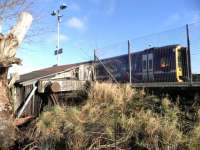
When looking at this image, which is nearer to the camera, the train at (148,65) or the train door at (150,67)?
the train at (148,65)

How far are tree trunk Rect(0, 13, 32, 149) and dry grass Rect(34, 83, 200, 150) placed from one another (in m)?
0.86

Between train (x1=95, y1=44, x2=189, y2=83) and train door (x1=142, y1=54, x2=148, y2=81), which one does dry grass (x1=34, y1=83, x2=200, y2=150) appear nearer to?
train (x1=95, y1=44, x2=189, y2=83)

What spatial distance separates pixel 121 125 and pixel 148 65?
658 cm

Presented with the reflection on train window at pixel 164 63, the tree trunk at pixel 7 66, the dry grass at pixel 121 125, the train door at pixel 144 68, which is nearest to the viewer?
the dry grass at pixel 121 125

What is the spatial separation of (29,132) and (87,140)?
241 cm

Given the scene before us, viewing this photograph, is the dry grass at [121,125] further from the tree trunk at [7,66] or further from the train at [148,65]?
the train at [148,65]

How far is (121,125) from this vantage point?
26.3 feet

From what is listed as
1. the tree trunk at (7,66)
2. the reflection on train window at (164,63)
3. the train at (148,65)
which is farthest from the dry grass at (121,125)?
the reflection on train window at (164,63)

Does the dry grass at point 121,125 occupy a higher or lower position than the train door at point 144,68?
lower

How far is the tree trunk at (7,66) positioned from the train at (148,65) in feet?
16.2

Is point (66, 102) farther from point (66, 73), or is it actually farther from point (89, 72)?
point (66, 73)

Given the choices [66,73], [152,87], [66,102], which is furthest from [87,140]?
[66,73]

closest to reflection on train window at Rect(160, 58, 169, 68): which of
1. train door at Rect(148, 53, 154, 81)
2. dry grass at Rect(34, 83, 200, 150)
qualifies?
train door at Rect(148, 53, 154, 81)

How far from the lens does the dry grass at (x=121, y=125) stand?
705cm
